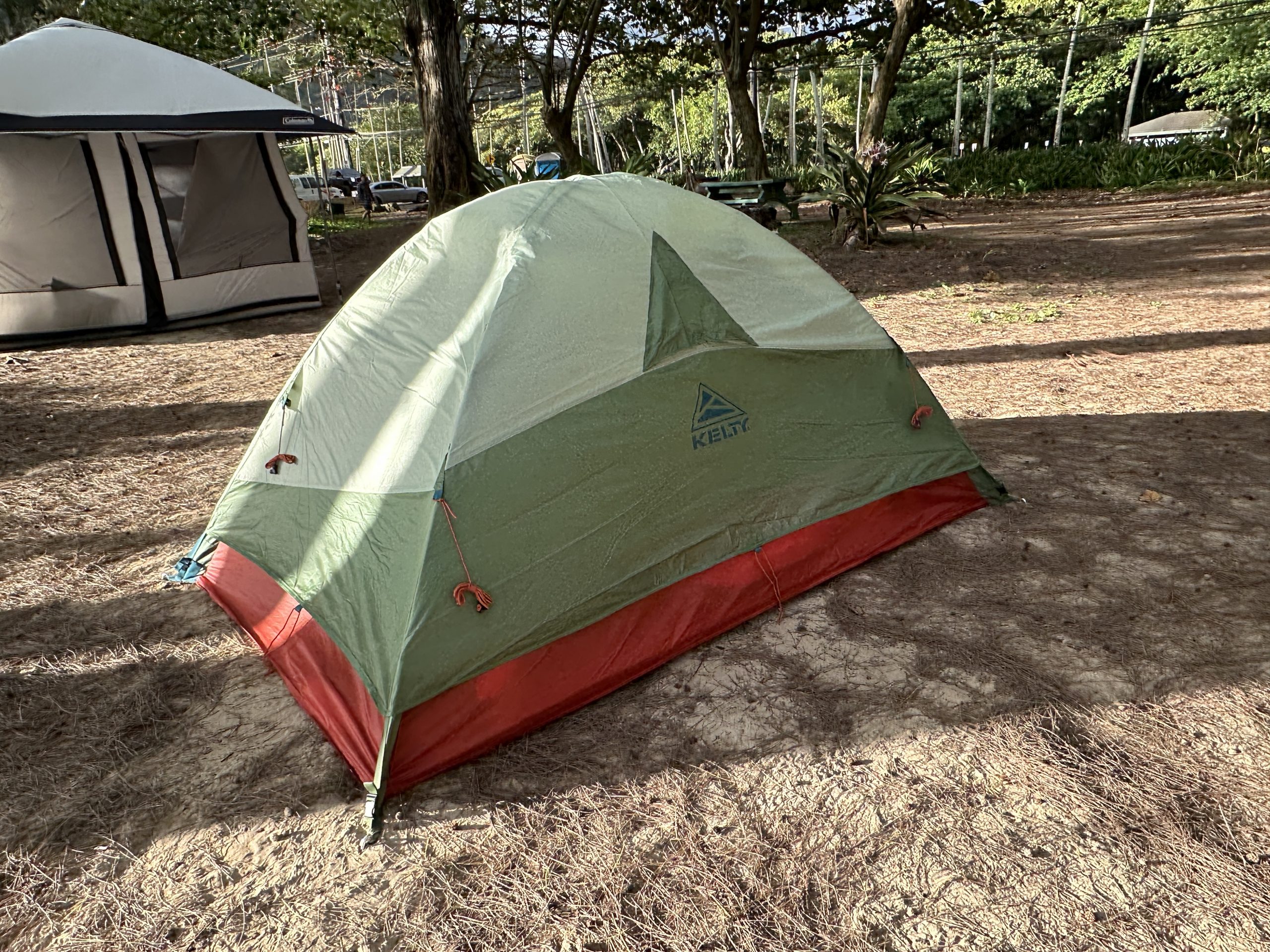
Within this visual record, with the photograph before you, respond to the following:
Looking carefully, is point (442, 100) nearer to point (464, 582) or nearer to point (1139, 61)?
point (464, 582)

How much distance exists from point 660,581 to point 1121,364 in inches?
189

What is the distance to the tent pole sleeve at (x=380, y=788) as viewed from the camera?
7.87 feet

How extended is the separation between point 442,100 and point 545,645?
9685 mm

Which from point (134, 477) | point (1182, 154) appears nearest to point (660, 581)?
point (134, 477)

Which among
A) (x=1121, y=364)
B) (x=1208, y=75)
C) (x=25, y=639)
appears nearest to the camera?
(x=25, y=639)

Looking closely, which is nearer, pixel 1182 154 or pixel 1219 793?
pixel 1219 793

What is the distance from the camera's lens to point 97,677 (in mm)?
3207

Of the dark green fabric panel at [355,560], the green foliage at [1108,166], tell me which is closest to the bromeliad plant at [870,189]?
the dark green fabric panel at [355,560]

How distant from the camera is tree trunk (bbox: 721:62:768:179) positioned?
16.9m

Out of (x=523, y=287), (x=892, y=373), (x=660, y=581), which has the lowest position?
(x=660, y=581)

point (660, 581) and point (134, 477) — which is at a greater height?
point (660, 581)

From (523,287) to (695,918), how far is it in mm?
2013

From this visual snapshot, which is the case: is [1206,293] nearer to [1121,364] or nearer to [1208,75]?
[1121,364]

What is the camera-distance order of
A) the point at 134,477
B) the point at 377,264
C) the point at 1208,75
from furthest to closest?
the point at 1208,75 < the point at 377,264 < the point at 134,477
